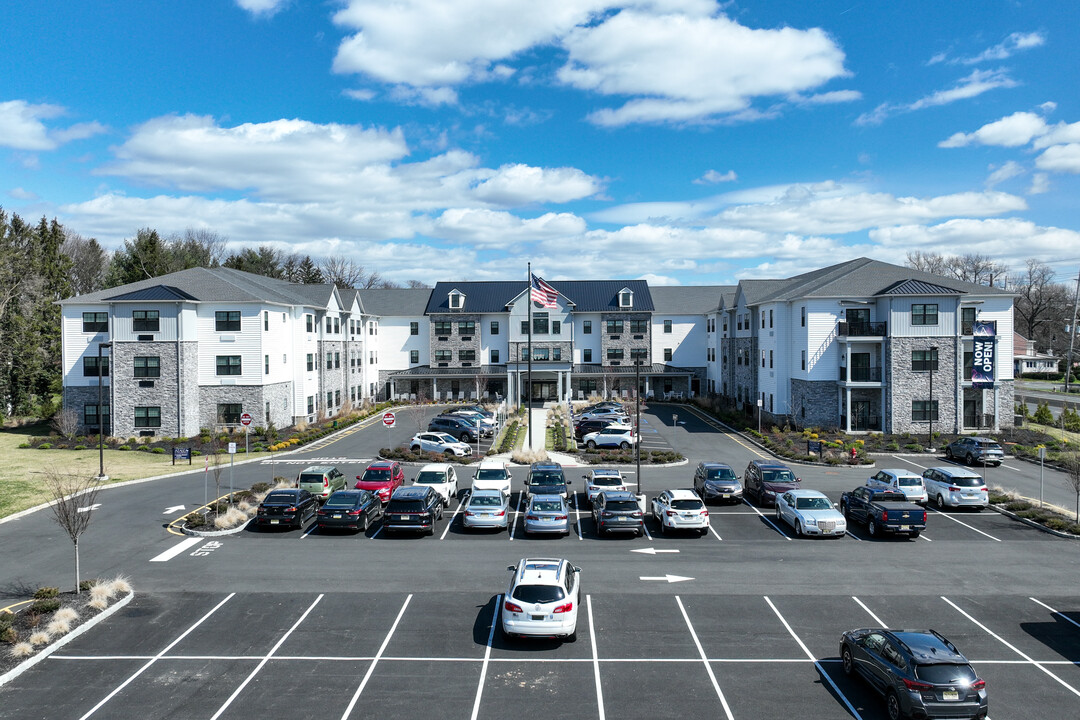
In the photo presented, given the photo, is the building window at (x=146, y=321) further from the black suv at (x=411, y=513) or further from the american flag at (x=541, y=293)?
the black suv at (x=411, y=513)

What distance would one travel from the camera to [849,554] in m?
22.6

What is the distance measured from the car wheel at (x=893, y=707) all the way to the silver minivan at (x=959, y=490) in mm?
18692

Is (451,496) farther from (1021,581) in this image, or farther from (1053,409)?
(1053,409)

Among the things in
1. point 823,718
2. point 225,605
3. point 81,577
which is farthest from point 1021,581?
point 81,577

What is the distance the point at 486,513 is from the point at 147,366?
31.9 metres

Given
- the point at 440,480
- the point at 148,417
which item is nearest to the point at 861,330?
the point at 440,480

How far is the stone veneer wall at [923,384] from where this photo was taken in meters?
Answer: 47.2

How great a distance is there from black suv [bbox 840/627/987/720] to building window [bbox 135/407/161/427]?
45014 mm

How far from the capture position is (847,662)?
1402cm

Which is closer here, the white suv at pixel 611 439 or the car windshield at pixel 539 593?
the car windshield at pixel 539 593

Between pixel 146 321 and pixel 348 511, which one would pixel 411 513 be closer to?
pixel 348 511

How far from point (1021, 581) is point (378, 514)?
2063cm

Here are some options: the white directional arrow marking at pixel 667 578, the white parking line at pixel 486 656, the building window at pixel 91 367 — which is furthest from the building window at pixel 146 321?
the white directional arrow marking at pixel 667 578

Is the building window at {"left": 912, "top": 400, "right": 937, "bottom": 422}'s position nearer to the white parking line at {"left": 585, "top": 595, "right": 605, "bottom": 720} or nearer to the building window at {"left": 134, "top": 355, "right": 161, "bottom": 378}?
the white parking line at {"left": 585, "top": 595, "right": 605, "bottom": 720}
